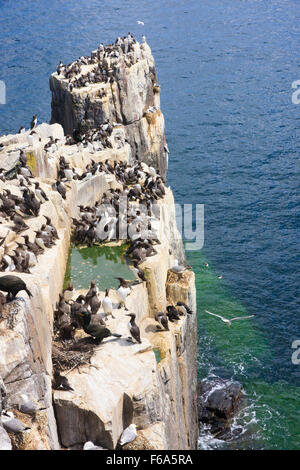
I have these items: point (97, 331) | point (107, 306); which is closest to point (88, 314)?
point (97, 331)

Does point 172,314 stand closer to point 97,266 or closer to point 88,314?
point 97,266

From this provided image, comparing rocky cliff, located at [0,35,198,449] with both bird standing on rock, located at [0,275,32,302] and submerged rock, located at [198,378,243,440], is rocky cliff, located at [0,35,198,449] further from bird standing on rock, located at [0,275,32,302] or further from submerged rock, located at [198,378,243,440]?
submerged rock, located at [198,378,243,440]

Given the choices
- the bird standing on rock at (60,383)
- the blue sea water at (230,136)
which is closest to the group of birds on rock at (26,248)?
the bird standing on rock at (60,383)

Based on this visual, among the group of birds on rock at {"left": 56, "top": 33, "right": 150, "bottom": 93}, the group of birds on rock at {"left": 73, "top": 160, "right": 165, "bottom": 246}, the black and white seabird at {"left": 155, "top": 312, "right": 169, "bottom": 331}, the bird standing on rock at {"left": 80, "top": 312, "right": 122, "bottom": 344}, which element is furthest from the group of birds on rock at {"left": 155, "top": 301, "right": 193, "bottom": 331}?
the group of birds on rock at {"left": 56, "top": 33, "right": 150, "bottom": 93}

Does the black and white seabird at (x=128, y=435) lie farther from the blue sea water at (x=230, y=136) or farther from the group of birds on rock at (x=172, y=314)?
the blue sea water at (x=230, y=136)
